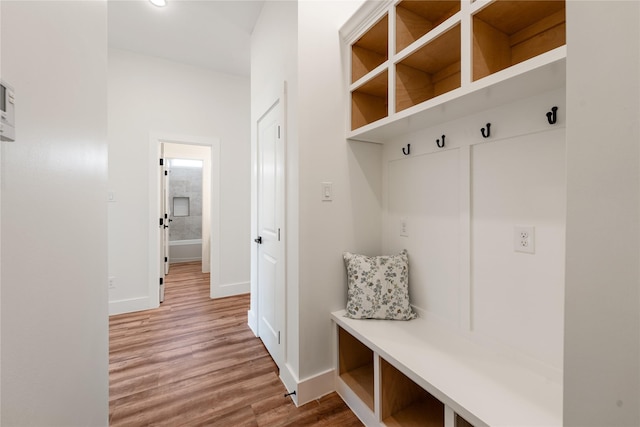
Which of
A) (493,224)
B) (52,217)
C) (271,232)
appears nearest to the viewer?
(52,217)

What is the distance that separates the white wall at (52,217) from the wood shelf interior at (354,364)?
1243 mm

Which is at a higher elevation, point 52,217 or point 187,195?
point 187,195

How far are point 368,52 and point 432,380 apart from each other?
194 cm

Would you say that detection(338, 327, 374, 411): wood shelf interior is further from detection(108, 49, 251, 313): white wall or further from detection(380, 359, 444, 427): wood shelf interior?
detection(108, 49, 251, 313): white wall

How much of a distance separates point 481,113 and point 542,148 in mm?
331

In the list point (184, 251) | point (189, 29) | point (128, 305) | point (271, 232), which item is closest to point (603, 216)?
point (271, 232)

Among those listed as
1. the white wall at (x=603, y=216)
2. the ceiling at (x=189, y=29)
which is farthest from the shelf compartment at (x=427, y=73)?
the ceiling at (x=189, y=29)

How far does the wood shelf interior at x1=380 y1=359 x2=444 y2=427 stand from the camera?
135cm

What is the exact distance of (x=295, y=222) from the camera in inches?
64.5

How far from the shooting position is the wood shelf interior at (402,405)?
1.35 meters

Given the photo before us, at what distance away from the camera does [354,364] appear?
1785mm

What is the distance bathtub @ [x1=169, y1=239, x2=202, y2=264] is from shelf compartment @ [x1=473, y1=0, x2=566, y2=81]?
21.2 ft

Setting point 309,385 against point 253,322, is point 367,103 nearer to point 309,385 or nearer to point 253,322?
point 309,385

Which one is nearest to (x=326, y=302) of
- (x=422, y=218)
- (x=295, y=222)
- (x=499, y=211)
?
(x=295, y=222)
